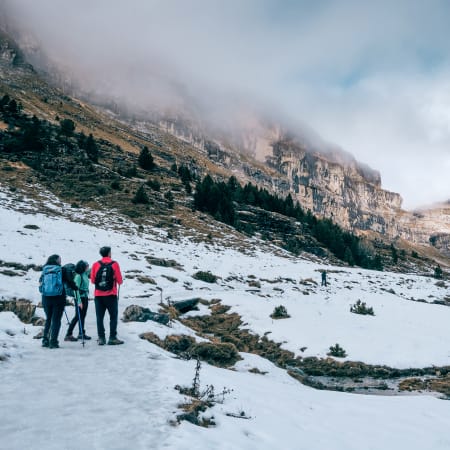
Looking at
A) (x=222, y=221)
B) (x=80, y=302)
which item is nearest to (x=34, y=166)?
(x=222, y=221)

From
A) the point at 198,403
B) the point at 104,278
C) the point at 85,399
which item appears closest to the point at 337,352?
the point at 104,278

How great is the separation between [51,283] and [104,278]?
1204mm

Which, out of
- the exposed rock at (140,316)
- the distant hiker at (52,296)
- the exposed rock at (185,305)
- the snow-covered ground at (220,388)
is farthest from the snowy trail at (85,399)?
the exposed rock at (185,305)

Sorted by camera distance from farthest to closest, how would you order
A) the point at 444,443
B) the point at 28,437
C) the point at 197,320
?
the point at 197,320, the point at 444,443, the point at 28,437

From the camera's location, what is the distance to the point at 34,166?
49.9m

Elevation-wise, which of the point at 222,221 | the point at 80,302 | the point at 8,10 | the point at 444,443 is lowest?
the point at 444,443

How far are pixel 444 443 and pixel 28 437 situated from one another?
608cm

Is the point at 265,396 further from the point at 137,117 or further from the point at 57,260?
the point at 137,117

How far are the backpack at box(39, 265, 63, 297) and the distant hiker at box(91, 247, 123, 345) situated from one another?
0.77 meters

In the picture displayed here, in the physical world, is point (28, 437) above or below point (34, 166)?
below

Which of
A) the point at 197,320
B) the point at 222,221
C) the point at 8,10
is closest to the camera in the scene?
the point at 197,320

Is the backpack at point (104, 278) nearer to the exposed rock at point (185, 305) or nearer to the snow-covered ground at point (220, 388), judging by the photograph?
the snow-covered ground at point (220, 388)

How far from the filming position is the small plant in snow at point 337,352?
13.4 m

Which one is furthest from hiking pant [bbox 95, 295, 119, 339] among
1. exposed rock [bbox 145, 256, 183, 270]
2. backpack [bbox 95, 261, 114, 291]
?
exposed rock [bbox 145, 256, 183, 270]
